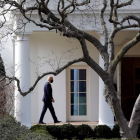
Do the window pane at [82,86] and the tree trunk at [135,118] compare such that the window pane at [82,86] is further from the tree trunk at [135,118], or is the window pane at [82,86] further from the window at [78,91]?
the tree trunk at [135,118]

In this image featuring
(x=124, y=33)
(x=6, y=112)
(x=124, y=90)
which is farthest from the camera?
(x=124, y=90)

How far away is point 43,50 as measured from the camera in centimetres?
1622

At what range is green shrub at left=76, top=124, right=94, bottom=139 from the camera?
521 inches

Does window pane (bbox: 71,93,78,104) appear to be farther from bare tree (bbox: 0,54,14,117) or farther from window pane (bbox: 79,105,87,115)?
bare tree (bbox: 0,54,14,117)

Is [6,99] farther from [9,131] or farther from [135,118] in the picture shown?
[135,118]

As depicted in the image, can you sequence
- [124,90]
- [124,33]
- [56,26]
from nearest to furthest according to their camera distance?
[56,26] < [124,33] < [124,90]

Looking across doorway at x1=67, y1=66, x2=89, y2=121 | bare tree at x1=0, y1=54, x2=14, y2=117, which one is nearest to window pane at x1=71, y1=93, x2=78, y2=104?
doorway at x1=67, y1=66, x2=89, y2=121

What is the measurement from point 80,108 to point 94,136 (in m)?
3.34

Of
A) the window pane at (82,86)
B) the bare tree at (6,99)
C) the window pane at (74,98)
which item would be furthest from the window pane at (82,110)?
the bare tree at (6,99)

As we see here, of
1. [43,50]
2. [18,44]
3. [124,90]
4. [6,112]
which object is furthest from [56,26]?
[124,90]

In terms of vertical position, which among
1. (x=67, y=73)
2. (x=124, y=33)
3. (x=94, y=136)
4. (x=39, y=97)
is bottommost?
(x=94, y=136)

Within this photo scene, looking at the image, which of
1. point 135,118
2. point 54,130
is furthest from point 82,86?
point 135,118

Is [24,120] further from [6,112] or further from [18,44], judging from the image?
[18,44]

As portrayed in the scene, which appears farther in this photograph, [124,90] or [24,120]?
[124,90]
